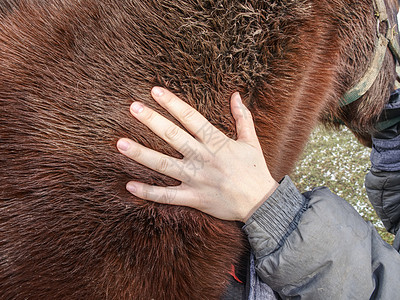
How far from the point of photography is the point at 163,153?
0.90 metres

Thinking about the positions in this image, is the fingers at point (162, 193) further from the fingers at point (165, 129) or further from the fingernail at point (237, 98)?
the fingernail at point (237, 98)

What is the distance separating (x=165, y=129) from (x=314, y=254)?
622 mm

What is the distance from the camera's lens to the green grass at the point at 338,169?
4.33 meters

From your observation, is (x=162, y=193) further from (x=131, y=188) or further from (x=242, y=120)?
(x=242, y=120)

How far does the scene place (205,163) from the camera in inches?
38.2

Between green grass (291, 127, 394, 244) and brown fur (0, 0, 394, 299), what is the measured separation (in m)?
3.77

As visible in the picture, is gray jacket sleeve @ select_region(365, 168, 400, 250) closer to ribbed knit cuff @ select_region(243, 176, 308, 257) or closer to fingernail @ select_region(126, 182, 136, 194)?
ribbed knit cuff @ select_region(243, 176, 308, 257)

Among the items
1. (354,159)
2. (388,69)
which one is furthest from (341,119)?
(354,159)

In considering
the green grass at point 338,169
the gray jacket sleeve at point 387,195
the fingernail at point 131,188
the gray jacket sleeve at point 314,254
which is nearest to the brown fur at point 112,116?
the fingernail at point 131,188

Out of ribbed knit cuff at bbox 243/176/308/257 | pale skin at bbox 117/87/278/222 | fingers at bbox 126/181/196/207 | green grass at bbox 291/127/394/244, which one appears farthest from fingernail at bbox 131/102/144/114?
green grass at bbox 291/127/394/244

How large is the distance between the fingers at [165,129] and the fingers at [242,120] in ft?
0.47

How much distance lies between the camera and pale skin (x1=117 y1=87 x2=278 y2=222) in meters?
0.87

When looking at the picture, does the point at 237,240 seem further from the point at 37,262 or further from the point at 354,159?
the point at 354,159

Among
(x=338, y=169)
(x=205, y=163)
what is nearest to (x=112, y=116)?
(x=205, y=163)
